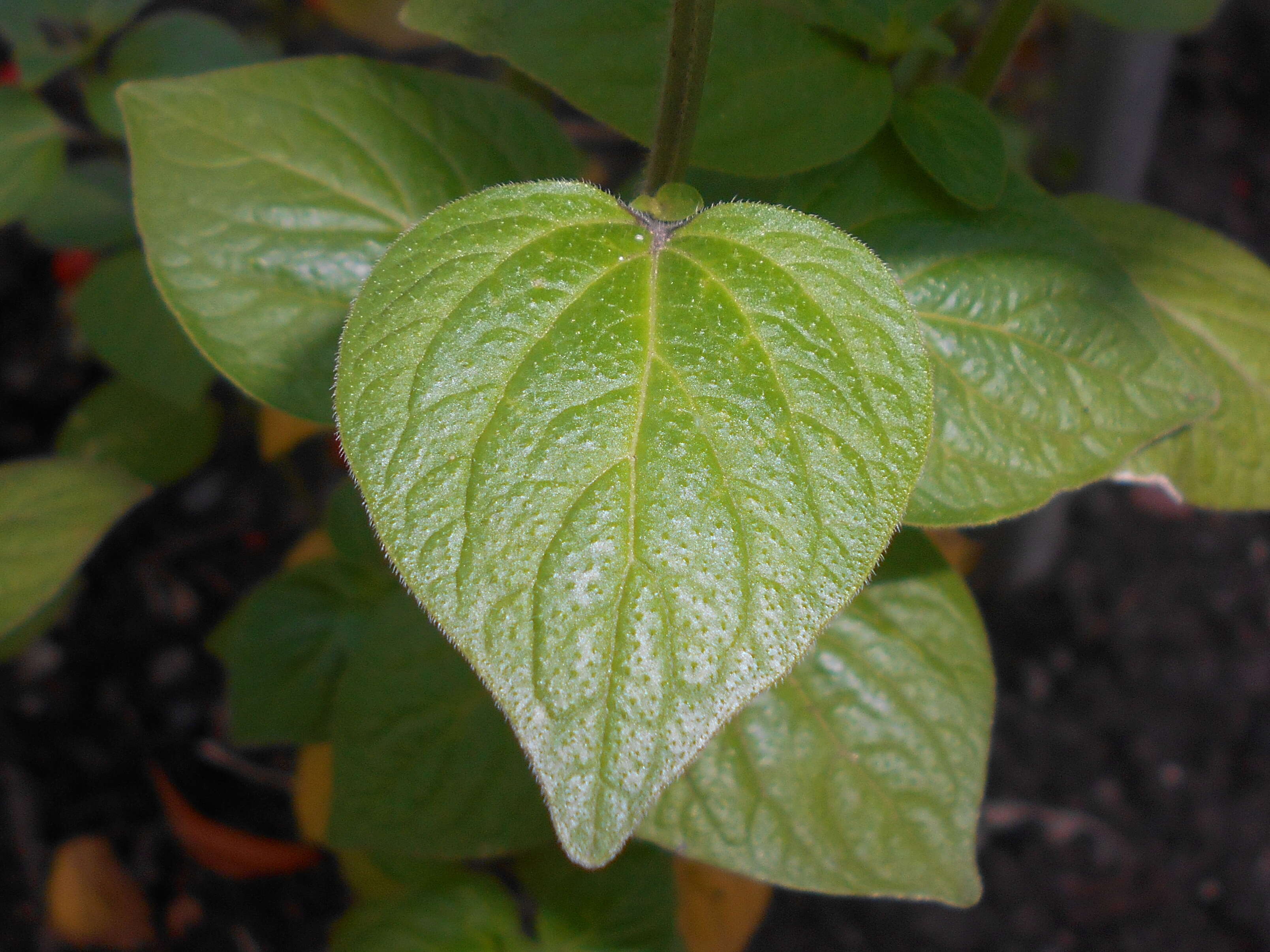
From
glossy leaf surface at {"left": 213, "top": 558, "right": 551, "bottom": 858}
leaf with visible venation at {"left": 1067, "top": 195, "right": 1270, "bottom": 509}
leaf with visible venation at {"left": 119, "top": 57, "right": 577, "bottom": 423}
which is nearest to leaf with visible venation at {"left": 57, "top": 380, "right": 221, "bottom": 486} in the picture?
glossy leaf surface at {"left": 213, "top": 558, "right": 551, "bottom": 858}

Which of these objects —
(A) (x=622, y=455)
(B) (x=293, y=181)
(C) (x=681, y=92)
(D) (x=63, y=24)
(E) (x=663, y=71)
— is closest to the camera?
(A) (x=622, y=455)

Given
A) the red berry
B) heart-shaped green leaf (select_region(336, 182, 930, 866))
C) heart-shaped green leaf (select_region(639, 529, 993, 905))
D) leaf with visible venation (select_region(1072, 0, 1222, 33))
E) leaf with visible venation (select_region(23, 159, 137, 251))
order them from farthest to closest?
the red berry → leaf with visible venation (select_region(23, 159, 137, 251)) → leaf with visible venation (select_region(1072, 0, 1222, 33)) → heart-shaped green leaf (select_region(639, 529, 993, 905)) → heart-shaped green leaf (select_region(336, 182, 930, 866))

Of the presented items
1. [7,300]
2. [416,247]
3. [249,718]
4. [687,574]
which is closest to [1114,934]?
[249,718]

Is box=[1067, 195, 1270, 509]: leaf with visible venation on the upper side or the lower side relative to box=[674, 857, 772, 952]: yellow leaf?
upper

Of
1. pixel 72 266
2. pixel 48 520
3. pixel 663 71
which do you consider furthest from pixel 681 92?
pixel 72 266

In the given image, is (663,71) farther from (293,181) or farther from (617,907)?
(617,907)

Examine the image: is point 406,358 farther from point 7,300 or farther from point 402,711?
point 7,300

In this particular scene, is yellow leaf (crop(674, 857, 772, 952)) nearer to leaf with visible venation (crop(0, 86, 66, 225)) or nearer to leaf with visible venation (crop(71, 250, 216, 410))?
leaf with visible venation (crop(71, 250, 216, 410))
